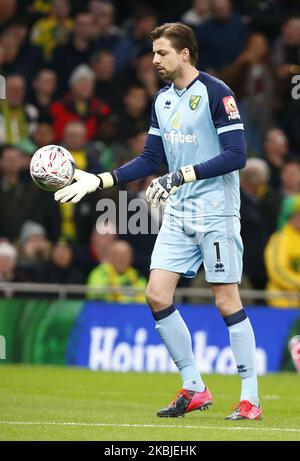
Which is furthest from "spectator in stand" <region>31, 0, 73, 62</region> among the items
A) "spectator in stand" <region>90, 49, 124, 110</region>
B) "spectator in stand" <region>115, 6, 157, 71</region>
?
"spectator in stand" <region>115, 6, 157, 71</region>

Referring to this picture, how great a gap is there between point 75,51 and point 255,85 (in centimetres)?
285

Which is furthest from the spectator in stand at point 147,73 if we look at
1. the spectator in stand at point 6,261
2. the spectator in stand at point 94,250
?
the spectator in stand at point 6,261

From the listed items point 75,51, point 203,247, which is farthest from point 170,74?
point 75,51

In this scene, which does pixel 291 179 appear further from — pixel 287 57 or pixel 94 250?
pixel 287 57

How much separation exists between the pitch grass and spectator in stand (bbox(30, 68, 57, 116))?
16.2 feet

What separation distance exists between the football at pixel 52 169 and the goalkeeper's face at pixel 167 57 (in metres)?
0.97

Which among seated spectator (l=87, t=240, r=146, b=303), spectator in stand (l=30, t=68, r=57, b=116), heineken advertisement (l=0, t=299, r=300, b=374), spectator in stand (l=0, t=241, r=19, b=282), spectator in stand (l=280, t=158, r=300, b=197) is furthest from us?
spectator in stand (l=30, t=68, r=57, b=116)

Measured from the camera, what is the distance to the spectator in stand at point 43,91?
19.2 m

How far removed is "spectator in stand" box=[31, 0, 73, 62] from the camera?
20.3m

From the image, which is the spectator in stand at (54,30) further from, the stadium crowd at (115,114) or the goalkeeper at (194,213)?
the goalkeeper at (194,213)

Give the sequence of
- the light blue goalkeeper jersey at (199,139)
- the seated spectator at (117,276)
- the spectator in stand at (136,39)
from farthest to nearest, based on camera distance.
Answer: the spectator in stand at (136,39)
the seated spectator at (117,276)
the light blue goalkeeper jersey at (199,139)

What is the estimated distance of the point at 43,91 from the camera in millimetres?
19188

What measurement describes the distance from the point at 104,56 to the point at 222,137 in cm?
1057

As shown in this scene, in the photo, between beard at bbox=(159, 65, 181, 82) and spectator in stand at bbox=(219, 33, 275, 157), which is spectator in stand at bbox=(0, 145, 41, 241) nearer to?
spectator in stand at bbox=(219, 33, 275, 157)
